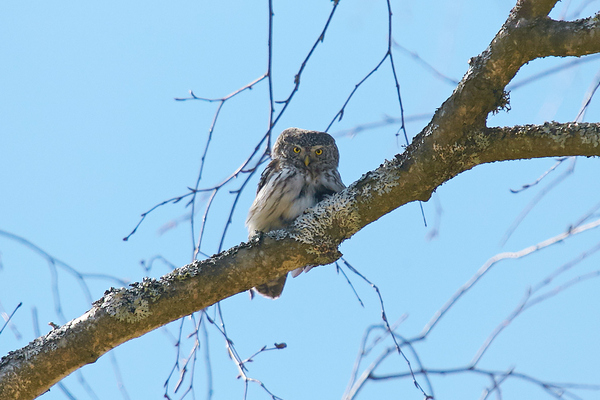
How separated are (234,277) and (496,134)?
134 centimetres

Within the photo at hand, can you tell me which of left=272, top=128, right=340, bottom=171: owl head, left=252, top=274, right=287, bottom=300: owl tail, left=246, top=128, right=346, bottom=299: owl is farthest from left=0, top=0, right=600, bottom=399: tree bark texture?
left=272, top=128, right=340, bottom=171: owl head

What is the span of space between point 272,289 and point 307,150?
4.37 ft

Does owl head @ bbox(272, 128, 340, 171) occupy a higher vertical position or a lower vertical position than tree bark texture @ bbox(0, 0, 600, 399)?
higher

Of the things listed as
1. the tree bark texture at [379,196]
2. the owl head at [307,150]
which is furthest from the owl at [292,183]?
the tree bark texture at [379,196]

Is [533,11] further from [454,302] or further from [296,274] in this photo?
[296,274]

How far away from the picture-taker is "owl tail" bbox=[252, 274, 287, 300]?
4512 mm

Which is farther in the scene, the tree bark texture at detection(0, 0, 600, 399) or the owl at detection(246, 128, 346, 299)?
the owl at detection(246, 128, 346, 299)

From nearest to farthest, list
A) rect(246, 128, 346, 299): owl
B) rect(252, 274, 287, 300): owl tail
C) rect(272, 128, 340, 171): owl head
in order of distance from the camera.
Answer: rect(246, 128, 346, 299): owl
rect(252, 274, 287, 300): owl tail
rect(272, 128, 340, 171): owl head

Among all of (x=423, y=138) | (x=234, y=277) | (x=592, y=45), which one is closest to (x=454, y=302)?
(x=423, y=138)

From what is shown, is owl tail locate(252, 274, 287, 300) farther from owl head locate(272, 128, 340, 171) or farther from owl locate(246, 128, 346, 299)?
owl head locate(272, 128, 340, 171)

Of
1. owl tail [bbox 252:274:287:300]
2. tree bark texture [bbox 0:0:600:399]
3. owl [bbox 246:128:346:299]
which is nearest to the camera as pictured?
tree bark texture [bbox 0:0:600:399]

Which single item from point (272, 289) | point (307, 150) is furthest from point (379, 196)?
point (307, 150)

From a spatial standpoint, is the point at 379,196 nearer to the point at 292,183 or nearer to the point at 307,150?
the point at 292,183

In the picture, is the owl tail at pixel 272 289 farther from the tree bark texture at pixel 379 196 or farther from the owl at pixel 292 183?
the tree bark texture at pixel 379 196
